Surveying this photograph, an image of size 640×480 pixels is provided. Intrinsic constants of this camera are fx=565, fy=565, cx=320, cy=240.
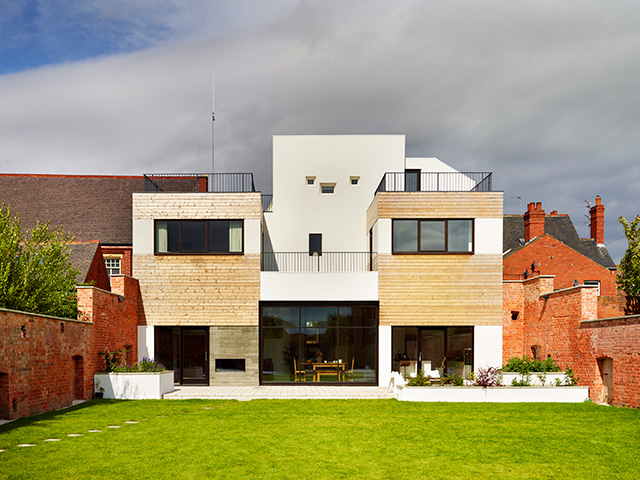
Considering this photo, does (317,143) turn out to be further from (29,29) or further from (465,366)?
(29,29)

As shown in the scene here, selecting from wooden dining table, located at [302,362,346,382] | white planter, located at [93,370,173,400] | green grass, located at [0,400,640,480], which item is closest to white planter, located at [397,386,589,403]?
green grass, located at [0,400,640,480]

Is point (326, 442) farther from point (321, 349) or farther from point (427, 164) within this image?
point (427, 164)

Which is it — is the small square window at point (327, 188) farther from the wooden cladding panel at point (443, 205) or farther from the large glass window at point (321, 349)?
the large glass window at point (321, 349)

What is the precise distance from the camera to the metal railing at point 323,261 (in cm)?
2420

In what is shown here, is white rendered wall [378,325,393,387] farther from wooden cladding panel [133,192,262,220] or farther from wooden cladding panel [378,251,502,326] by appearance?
wooden cladding panel [133,192,262,220]

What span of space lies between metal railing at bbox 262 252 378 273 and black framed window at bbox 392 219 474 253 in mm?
2961

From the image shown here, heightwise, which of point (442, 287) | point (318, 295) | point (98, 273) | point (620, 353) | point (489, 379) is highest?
point (98, 273)

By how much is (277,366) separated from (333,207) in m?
7.76

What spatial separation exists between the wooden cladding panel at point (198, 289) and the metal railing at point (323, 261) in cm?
322

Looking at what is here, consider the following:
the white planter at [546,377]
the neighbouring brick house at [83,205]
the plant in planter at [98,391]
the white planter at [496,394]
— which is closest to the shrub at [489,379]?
the white planter at [496,394]

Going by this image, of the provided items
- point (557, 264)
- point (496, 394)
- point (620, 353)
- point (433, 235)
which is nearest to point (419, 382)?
point (496, 394)

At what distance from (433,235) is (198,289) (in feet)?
29.7

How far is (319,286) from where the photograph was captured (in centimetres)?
2130

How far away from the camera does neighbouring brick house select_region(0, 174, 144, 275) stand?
85.3 feet
